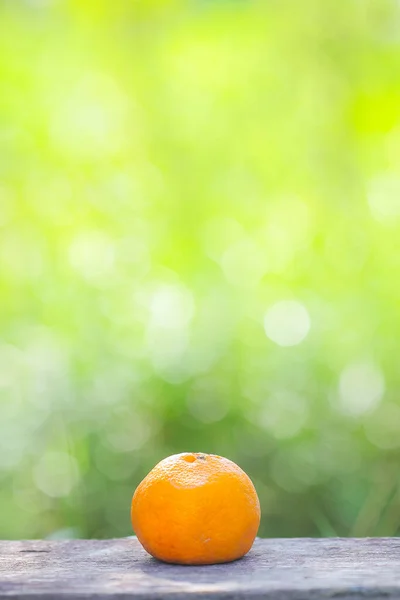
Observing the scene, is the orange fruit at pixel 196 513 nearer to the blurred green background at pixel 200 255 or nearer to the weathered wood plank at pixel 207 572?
the weathered wood plank at pixel 207 572

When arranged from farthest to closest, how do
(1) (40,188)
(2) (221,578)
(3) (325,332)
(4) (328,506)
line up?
(1) (40,188)
(3) (325,332)
(4) (328,506)
(2) (221,578)

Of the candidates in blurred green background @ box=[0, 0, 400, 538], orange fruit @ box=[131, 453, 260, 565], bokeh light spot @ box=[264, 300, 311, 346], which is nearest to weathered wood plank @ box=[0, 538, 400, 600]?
orange fruit @ box=[131, 453, 260, 565]

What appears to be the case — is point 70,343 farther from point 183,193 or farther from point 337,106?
point 337,106

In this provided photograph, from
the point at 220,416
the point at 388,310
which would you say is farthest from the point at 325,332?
the point at 220,416

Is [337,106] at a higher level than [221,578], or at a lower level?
higher

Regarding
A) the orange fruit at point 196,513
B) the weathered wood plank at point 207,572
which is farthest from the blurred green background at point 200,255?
the orange fruit at point 196,513

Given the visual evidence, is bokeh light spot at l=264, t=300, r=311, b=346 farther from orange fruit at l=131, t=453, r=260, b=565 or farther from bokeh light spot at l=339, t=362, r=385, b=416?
orange fruit at l=131, t=453, r=260, b=565

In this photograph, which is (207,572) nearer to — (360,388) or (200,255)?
(360,388)
